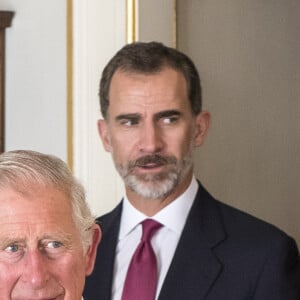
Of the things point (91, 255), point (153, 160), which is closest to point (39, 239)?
point (91, 255)

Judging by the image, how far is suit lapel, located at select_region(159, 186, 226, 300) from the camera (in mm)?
1835

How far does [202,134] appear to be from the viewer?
6.34ft

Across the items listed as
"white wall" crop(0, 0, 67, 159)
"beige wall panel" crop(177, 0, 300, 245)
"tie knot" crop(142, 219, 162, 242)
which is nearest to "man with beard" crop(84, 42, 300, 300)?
"tie knot" crop(142, 219, 162, 242)

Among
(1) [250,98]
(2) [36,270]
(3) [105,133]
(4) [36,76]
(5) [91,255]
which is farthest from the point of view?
(4) [36,76]

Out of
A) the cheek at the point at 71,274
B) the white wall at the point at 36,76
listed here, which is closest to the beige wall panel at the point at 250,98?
the white wall at the point at 36,76

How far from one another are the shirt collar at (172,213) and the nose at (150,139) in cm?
13

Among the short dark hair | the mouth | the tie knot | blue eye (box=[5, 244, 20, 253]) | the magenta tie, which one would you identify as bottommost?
the magenta tie

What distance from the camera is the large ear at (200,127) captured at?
1915 mm

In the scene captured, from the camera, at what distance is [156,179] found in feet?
6.03

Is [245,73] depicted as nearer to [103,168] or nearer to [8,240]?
[103,168]

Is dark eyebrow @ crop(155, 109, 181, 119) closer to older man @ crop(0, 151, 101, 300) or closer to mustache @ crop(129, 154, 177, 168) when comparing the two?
mustache @ crop(129, 154, 177, 168)

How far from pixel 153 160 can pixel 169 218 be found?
→ 14cm

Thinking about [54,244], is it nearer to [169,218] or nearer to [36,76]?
[169,218]

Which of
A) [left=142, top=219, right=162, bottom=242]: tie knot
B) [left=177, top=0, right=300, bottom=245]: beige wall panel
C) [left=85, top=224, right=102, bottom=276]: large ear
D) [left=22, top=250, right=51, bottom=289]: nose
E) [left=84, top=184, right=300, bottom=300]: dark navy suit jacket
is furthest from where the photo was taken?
[left=177, top=0, right=300, bottom=245]: beige wall panel
